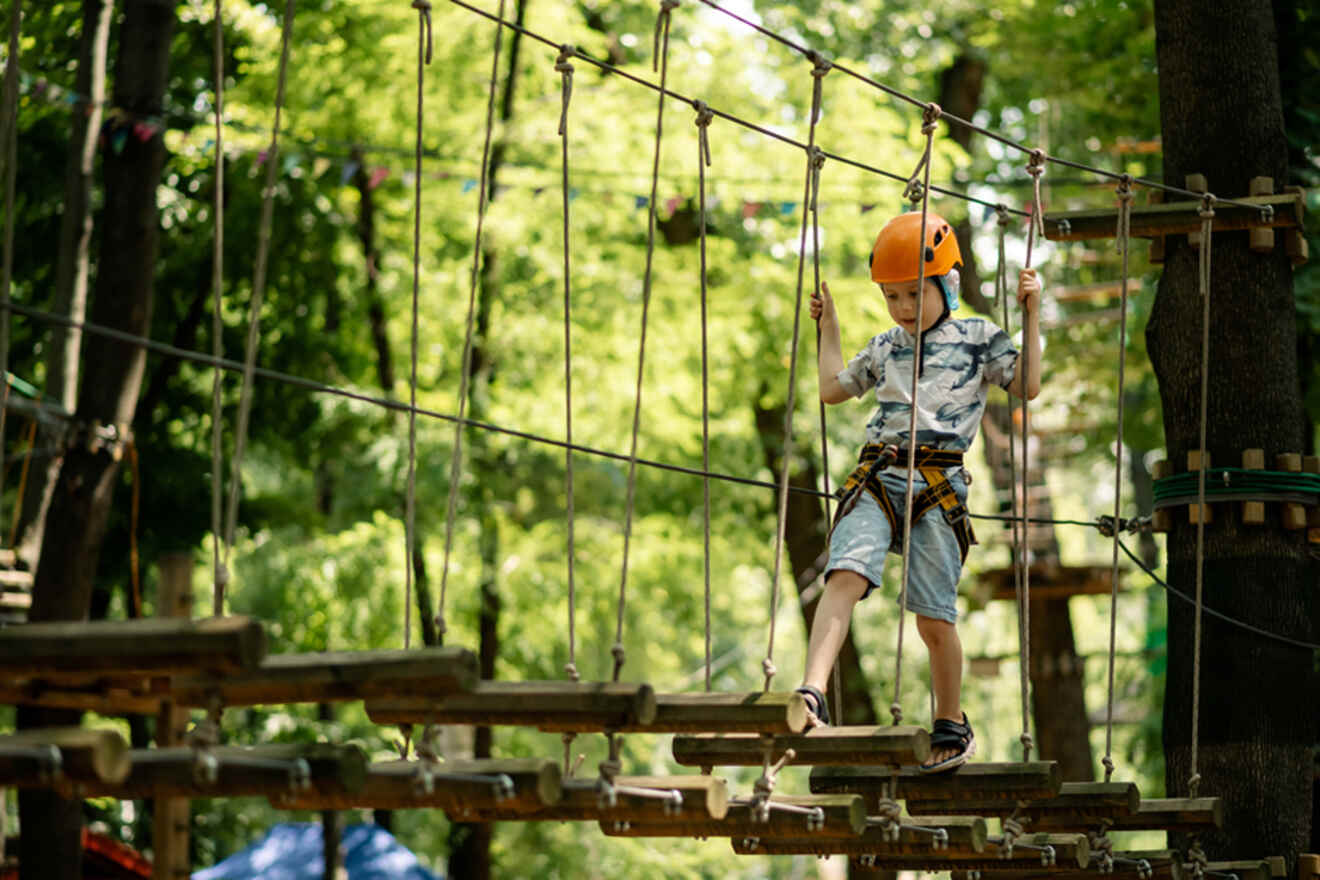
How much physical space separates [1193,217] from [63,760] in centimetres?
381

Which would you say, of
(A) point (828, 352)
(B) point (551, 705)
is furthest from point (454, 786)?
(A) point (828, 352)

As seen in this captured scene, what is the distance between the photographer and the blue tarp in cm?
1106

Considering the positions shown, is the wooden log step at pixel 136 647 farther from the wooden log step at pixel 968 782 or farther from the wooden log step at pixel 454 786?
the wooden log step at pixel 968 782

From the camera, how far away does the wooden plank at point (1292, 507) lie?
5.25 meters

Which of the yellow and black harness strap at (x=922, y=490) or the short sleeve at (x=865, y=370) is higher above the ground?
the short sleeve at (x=865, y=370)

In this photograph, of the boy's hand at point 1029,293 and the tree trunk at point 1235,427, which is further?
the tree trunk at point 1235,427

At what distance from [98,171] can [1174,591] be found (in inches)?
339

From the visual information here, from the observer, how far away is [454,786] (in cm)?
336

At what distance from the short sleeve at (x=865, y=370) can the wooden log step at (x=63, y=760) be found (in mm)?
2286

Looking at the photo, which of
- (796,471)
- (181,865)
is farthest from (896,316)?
(796,471)

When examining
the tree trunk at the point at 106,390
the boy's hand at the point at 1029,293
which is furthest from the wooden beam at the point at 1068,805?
the tree trunk at the point at 106,390

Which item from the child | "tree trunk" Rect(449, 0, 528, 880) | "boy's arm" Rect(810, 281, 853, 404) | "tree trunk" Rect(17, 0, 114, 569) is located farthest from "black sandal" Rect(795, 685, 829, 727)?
"tree trunk" Rect(449, 0, 528, 880)

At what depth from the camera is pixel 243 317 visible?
41.0 feet

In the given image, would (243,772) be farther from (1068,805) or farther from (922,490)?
(1068,805)
